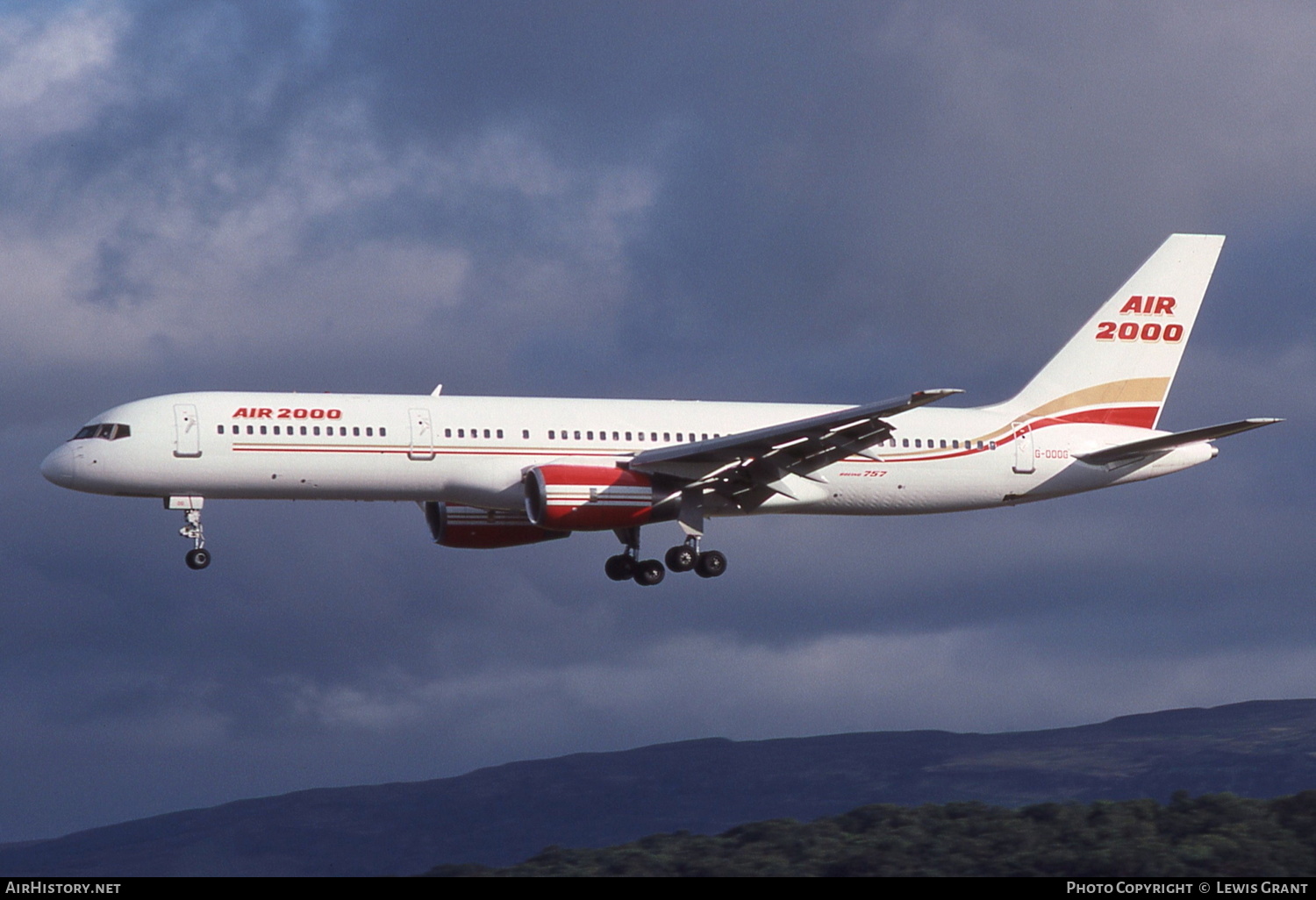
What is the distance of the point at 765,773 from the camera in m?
171

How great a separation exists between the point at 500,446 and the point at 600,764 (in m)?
133

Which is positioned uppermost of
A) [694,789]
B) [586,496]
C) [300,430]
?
[300,430]

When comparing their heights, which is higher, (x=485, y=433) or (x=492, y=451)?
(x=485, y=433)

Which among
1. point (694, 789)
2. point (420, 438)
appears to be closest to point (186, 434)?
point (420, 438)

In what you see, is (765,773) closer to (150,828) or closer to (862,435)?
(150,828)

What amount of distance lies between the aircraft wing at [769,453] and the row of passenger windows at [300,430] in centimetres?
899

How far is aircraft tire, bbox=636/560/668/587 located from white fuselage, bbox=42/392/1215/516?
11.8 feet

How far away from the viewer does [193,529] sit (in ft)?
177

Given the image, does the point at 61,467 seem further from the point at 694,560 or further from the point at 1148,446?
the point at 1148,446

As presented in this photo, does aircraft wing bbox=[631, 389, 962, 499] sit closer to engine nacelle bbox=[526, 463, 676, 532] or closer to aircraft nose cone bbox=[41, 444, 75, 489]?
engine nacelle bbox=[526, 463, 676, 532]

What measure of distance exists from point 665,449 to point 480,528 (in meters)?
9.39

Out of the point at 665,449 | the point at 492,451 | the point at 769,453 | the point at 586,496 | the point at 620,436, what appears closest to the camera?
the point at 586,496

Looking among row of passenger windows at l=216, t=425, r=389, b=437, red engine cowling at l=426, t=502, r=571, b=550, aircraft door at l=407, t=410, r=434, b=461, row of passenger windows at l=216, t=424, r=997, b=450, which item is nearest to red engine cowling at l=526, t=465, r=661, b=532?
row of passenger windows at l=216, t=424, r=997, b=450

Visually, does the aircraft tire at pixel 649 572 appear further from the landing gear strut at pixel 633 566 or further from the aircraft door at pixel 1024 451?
the aircraft door at pixel 1024 451
